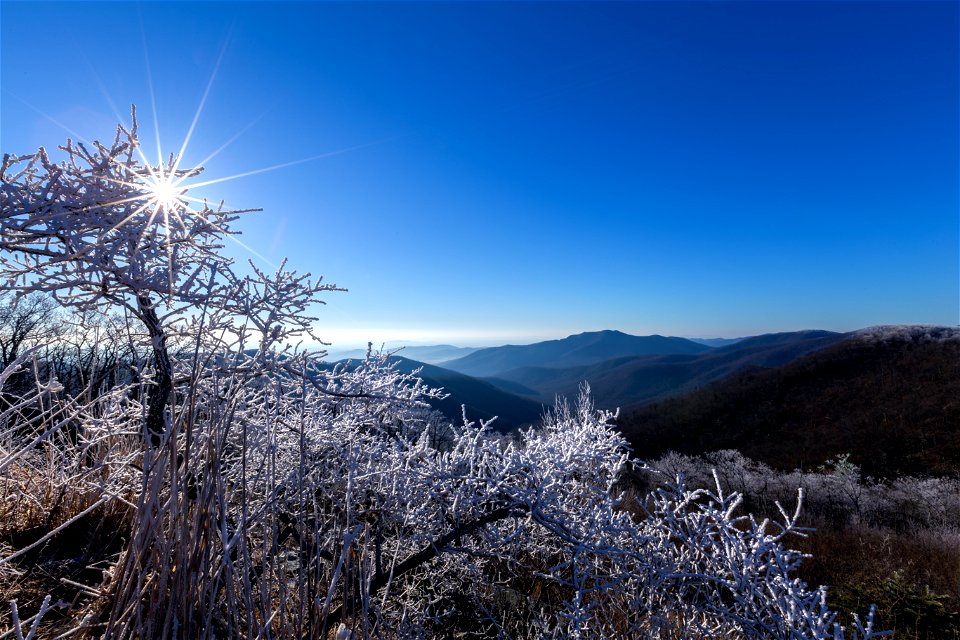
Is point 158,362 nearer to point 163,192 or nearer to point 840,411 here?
point 163,192

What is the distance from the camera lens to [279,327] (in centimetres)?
279

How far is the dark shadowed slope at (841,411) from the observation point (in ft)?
111

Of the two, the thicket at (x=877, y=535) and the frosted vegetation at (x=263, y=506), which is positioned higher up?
the frosted vegetation at (x=263, y=506)

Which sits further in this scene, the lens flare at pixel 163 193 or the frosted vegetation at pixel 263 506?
the lens flare at pixel 163 193

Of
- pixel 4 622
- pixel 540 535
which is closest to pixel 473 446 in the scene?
pixel 540 535

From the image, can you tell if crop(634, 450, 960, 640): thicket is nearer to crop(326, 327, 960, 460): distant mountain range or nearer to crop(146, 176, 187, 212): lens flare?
crop(146, 176, 187, 212): lens flare

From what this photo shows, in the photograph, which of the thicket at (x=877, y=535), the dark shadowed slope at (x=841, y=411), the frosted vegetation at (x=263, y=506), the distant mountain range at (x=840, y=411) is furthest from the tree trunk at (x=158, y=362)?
the dark shadowed slope at (x=841, y=411)

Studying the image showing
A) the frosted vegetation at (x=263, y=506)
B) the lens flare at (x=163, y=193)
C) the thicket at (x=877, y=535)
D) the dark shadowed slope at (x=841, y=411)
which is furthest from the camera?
the dark shadowed slope at (x=841, y=411)

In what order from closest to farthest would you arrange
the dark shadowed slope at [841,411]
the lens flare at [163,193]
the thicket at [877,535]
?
the lens flare at [163,193], the thicket at [877,535], the dark shadowed slope at [841,411]

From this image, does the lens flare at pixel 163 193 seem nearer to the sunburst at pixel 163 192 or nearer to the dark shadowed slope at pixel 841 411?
the sunburst at pixel 163 192

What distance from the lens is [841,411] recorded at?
4466cm

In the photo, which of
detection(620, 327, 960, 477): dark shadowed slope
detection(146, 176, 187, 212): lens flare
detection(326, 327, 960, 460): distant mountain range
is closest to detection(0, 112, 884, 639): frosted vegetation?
detection(146, 176, 187, 212): lens flare

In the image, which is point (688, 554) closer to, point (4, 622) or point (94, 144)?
point (4, 622)

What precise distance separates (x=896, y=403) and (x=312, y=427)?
6013 centimetres
